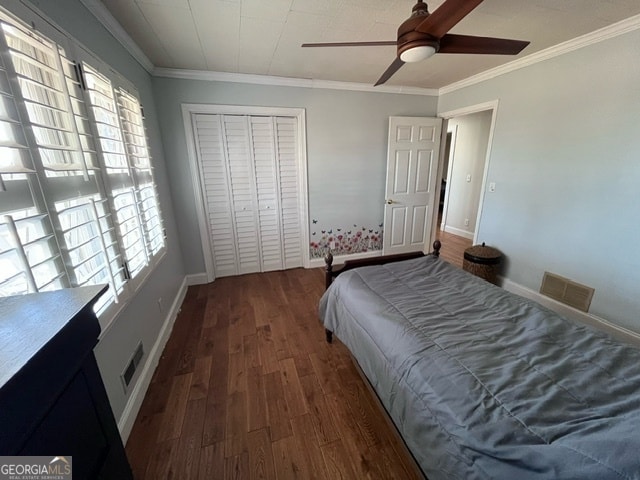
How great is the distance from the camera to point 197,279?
3.25 metres

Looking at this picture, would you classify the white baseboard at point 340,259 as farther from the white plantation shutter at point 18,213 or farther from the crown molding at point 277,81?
the white plantation shutter at point 18,213

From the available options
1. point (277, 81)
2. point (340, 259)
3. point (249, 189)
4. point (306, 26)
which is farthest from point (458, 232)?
point (306, 26)

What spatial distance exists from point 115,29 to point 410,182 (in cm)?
344

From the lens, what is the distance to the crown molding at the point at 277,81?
8.86ft

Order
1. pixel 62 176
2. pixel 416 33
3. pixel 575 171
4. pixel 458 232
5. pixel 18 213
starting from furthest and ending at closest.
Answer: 1. pixel 458 232
2. pixel 575 171
3. pixel 416 33
4. pixel 62 176
5. pixel 18 213

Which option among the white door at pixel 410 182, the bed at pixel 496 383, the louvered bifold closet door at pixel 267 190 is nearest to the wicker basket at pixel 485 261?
the white door at pixel 410 182

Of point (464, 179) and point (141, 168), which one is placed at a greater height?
point (141, 168)

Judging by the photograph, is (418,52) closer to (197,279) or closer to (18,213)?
(18,213)

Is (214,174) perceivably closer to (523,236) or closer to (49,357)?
(49,357)

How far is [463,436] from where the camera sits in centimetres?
88

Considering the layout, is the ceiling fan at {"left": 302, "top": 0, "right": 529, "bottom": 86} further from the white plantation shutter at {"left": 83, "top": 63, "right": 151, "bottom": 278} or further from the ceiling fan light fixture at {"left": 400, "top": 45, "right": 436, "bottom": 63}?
the white plantation shutter at {"left": 83, "top": 63, "right": 151, "bottom": 278}

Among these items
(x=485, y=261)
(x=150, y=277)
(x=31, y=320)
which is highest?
(x=31, y=320)

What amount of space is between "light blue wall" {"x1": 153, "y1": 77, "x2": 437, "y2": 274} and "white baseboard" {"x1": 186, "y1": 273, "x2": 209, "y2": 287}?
6cm

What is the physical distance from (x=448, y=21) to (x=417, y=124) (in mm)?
2483
